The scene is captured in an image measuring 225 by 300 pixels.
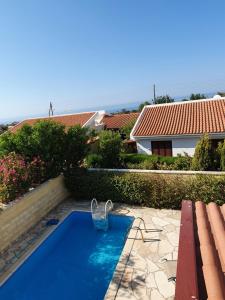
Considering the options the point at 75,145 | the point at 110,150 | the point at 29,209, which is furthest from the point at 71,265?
the point at 110,150

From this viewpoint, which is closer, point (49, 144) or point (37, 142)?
point (37, 142)

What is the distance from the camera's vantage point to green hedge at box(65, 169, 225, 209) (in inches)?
513

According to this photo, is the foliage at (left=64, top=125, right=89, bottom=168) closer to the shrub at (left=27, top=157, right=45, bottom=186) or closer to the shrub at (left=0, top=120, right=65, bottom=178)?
the shrub at (left=0, top=120, right=65, bottom=178)

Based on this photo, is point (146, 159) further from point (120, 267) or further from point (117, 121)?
point (117, 121)

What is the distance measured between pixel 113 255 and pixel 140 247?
1177mm

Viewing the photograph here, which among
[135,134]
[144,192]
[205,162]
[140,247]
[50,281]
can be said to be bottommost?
[50,281]

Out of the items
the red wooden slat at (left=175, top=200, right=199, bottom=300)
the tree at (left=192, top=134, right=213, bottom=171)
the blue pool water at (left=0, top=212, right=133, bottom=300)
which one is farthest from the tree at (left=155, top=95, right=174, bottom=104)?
the red wooden slat at (left=175, top=200, right=199, bottom=300)

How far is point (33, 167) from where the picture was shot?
14641 millimetres

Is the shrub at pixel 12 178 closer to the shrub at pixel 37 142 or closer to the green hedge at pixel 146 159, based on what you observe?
the shrub at pixel 37 142

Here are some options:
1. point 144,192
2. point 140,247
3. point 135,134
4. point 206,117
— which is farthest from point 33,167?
point 206,117

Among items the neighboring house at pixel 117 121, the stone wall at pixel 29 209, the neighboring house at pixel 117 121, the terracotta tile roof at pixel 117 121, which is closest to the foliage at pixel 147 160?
the stone wall at pixel 29 209

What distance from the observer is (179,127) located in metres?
23.8

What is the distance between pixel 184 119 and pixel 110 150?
936cm

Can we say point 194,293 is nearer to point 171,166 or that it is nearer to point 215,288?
point 215,288
